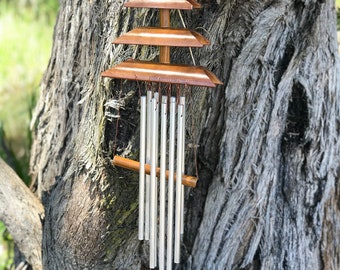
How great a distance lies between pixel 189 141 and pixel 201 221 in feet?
0.96

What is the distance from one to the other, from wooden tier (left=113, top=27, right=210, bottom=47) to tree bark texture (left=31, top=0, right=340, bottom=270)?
0.21 m

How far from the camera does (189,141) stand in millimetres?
1752

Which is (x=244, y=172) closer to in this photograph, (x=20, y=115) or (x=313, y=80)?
(x=313, y=80)

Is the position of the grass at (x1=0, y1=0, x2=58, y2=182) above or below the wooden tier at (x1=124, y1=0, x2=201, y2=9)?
below

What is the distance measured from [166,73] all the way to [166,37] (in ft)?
0.28

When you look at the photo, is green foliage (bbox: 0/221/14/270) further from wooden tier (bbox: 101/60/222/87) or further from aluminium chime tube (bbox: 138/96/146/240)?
wooden tier (bbox: 101/60/222/87)

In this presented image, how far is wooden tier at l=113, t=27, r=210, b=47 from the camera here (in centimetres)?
141

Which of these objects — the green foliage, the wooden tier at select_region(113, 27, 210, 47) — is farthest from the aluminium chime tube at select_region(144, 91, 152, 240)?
the green foliage

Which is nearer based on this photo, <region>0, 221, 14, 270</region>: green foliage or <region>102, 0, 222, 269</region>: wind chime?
<region>102, 0, 222, 269</region>: wind chime

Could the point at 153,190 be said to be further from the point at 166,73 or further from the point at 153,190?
A: the point at 166,73

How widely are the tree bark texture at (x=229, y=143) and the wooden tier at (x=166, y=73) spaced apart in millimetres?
205

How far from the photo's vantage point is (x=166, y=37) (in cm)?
143

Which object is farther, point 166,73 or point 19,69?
point 19,69

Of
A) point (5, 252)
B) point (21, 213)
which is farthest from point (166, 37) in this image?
point (5, 252)
